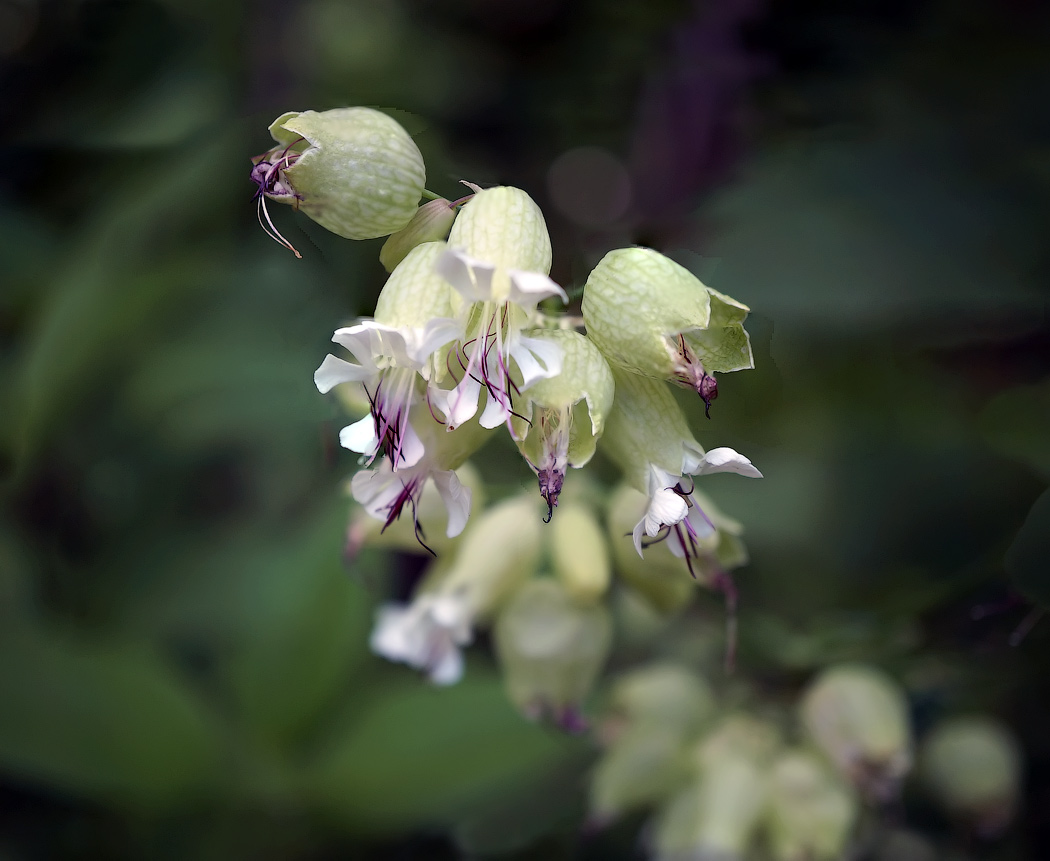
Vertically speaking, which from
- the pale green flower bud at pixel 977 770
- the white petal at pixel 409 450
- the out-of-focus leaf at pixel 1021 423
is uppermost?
the white petal at pixel 409 450

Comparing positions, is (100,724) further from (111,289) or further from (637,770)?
(637,770)

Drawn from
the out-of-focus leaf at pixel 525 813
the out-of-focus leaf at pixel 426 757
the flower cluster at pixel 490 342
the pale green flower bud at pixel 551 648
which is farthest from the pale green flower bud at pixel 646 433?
the out-of-focus leaf at pixel 525 813

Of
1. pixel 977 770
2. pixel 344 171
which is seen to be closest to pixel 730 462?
pixel 344 171

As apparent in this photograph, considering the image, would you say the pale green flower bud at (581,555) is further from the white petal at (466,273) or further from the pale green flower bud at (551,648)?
the white petal at (466,273)

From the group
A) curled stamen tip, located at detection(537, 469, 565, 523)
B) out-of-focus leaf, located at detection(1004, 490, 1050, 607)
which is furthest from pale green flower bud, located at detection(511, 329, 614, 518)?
out-of-focus leaf, located at detection(1004, 490, 1050, 607)

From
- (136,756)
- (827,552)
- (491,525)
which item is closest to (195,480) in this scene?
(136,756)

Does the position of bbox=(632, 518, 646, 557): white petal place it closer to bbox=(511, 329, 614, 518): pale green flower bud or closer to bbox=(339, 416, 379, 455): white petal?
bbox=(511, 329, 614, 518): pale green flower bud
